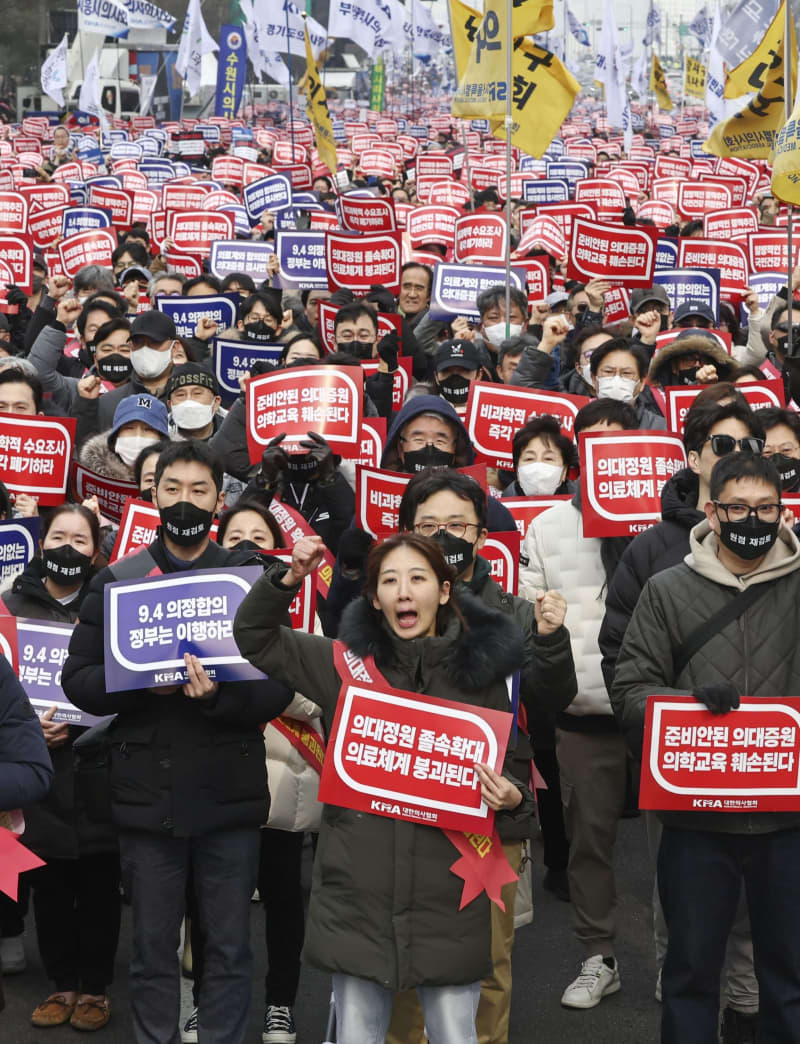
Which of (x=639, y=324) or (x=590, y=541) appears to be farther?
(x=639, y=324)

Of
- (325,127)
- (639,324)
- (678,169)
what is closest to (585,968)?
(639,324)

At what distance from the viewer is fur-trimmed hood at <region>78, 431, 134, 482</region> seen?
7.68 m

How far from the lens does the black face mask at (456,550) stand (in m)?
5.06

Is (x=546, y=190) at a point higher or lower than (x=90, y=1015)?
higher

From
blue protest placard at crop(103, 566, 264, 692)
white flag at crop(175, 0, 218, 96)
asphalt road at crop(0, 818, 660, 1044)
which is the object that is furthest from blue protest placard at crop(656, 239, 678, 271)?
white flag at crop(175, 0, 218, 96)

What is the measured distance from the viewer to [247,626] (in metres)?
4.61

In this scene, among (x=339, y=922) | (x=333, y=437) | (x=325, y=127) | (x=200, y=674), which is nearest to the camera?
(x=339, y=922)

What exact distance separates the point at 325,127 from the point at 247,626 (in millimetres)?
15597

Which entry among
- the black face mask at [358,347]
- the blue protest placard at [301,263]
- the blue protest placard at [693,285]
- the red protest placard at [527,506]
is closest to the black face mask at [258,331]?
the black face mask at [358,347]

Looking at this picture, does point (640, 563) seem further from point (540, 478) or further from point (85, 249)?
point (85, 249)

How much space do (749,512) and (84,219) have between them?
14999 millimetres

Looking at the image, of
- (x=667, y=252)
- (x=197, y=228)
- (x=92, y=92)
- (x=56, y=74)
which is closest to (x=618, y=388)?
(x=667, y=252)

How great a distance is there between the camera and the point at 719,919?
477 cm

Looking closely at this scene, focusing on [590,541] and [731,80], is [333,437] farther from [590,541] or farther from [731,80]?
[731,80]
